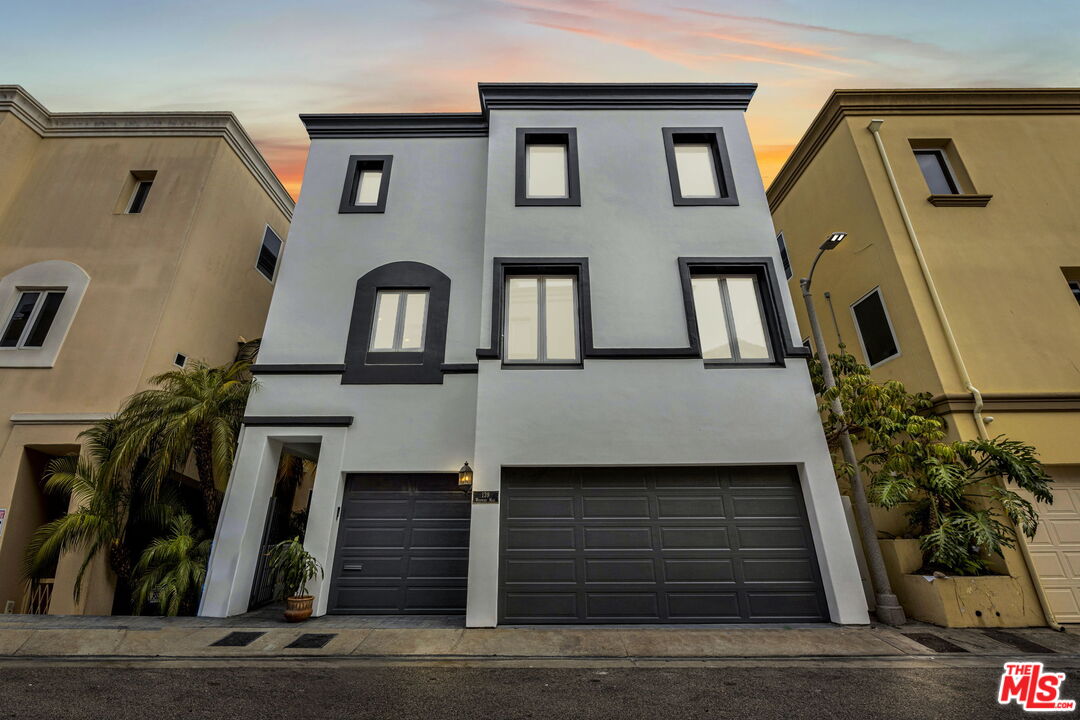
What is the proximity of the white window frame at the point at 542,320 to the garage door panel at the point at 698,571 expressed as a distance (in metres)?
3.87

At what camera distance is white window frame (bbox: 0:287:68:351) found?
1080 cm

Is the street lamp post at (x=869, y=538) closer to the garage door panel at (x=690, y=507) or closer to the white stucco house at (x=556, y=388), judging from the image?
the white stucco house at (x=556, y=388)

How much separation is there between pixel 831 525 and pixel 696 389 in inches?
123

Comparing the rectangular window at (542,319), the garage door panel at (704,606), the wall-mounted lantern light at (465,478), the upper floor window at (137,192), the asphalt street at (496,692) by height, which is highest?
the upper floor window at (137,192)

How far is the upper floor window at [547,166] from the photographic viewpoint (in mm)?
10116

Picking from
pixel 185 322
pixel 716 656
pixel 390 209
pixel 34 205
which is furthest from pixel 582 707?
pixel 34 205

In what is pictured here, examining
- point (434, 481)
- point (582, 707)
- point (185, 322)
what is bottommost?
point (582, 707)

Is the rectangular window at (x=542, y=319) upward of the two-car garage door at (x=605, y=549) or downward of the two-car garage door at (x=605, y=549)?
upward

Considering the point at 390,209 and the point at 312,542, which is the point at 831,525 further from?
the point at 390,209

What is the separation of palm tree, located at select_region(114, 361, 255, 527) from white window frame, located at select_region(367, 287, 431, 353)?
9.04ft

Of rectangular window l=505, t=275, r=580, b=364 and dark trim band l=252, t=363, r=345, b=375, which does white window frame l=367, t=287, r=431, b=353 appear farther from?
rectangular window l=505, t=275, r=580, b=364

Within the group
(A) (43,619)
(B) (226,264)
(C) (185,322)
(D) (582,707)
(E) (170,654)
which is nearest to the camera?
(D) (582,707)

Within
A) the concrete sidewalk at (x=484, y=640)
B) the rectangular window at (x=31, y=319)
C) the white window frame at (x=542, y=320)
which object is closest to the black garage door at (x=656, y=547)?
the concrete sidewalk at (x=484, y=640)

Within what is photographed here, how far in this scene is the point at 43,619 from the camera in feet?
23.6
